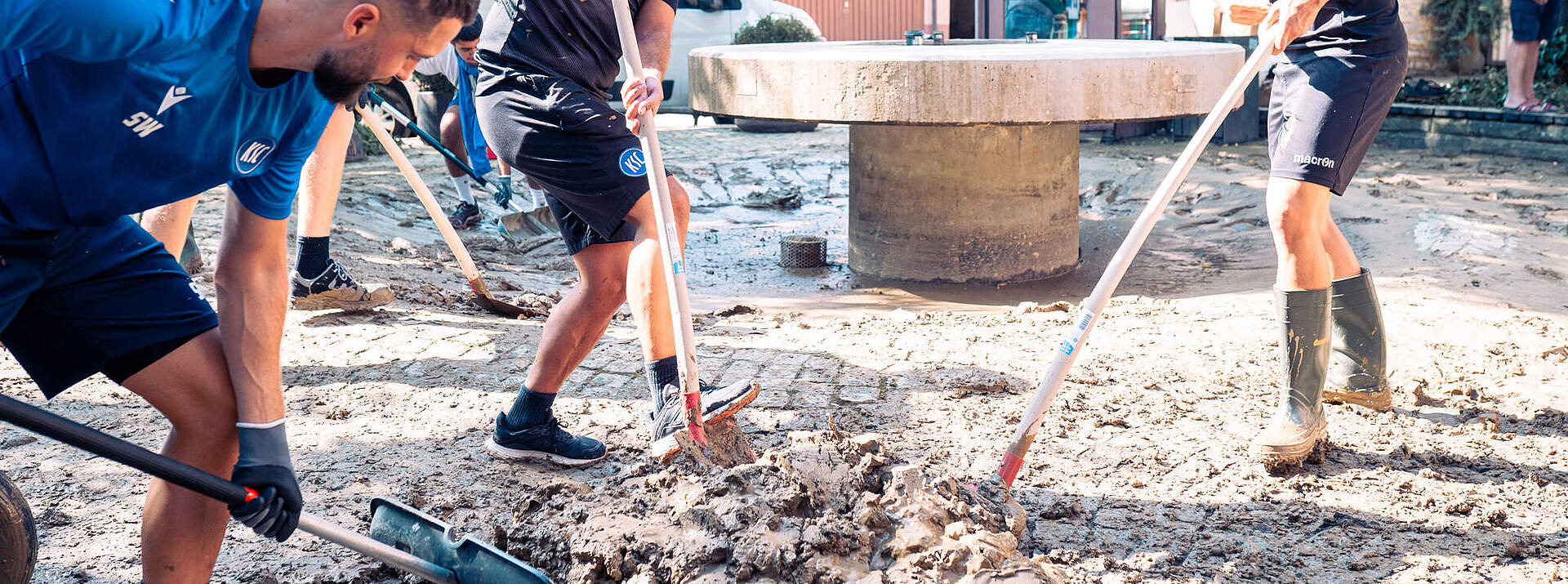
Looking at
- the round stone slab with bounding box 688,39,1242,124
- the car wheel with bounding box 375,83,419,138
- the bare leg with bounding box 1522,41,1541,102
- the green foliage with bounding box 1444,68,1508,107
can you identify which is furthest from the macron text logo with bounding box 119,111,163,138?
the green foliage with bounding box 1444,68,1508,107

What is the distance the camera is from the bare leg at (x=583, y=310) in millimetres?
2961

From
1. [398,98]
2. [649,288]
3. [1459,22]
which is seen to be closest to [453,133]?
[398,98]

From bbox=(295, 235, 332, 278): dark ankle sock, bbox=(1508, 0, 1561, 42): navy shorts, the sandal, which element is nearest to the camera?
bbox=(295, 235, 332, 278): dark ankle sock

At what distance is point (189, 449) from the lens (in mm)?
2004

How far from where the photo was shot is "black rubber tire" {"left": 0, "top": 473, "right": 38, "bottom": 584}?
2.13 meters

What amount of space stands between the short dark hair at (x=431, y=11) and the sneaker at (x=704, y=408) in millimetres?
1251

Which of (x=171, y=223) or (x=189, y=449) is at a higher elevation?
(x=171, y=223)

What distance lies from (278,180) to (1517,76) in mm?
8938

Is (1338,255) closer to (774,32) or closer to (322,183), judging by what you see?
(322,183)

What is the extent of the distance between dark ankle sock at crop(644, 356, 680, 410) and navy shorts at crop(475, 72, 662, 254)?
34 cm

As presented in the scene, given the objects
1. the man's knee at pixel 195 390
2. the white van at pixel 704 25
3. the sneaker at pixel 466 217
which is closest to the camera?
the man's knee at pixel 195 390

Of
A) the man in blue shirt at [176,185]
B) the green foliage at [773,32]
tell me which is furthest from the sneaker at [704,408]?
the green foliage at [773,32]

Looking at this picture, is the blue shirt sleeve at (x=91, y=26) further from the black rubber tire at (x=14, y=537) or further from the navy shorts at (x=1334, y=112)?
the navy shorts at (x=1334, y=112)

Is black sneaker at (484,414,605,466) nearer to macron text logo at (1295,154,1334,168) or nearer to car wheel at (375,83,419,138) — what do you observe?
macron text logo at (1295,154,1334,168)
